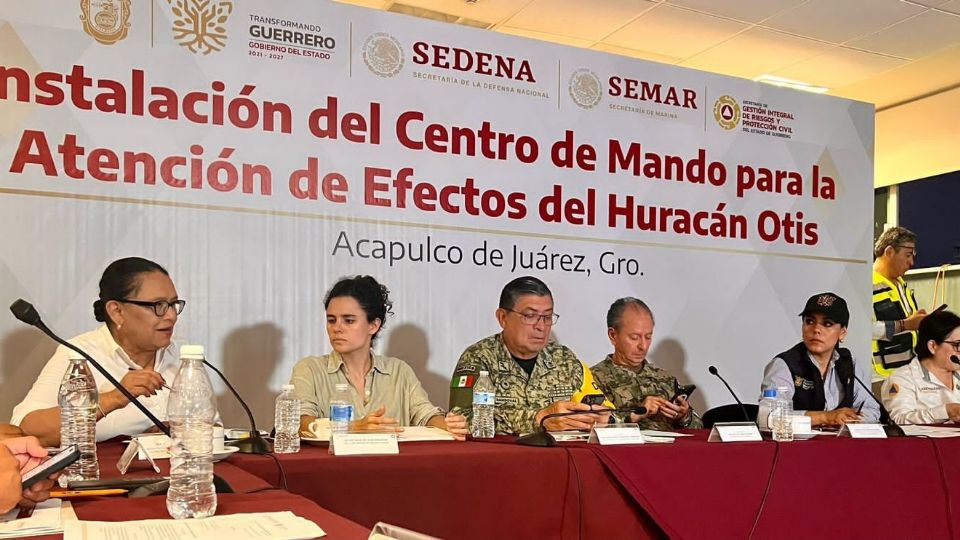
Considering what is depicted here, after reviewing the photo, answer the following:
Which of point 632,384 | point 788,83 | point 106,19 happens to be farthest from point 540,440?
point 788,83

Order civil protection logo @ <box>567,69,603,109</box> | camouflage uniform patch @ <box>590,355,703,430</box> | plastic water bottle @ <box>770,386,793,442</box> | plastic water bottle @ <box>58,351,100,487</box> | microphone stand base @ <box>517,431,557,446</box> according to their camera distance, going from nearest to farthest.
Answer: plastic water bottle @ <box>58,351,100,487</box> < microphone stand base @ <box>517,431,557,446</box> < plastic water bottle @ <box>770,386,793,442</box> < camouflage uniform patch @ <box>590,355,703,430</box> < civil protection logo @ <box>567,69,603,109</box>

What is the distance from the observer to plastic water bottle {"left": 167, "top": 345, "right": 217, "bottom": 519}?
3.55 feet

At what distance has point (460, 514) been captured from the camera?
1.81 m

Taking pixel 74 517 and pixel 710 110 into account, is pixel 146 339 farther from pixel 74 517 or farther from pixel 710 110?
pixel 710 110

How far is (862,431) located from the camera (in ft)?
8.09

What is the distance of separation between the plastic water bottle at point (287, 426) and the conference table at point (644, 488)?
55 millimetres

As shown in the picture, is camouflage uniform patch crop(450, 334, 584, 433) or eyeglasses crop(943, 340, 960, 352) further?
eyeglasses crop(943, 340, 960, 352)

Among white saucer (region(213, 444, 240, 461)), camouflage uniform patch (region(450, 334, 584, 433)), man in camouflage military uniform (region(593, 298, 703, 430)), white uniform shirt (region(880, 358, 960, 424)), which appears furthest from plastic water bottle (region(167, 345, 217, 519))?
white uniform shirt (region(880, 358, 960, 424))

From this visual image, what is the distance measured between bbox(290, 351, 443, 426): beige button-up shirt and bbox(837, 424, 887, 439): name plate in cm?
126

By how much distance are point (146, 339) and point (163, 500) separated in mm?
1588

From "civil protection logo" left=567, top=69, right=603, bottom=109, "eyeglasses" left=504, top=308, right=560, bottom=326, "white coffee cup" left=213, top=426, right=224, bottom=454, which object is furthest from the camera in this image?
"civil protection logo" left=567, top=69, right=603, bottom=109

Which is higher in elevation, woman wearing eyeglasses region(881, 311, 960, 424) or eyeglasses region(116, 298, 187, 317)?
eyeglasses region(116, 298, 187, 317)

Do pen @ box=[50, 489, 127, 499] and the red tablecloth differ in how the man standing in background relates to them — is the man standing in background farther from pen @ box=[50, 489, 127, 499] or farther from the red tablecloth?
pen @ box=[50, 489, 127, 499]

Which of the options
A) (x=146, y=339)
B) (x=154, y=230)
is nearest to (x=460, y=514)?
(x=146, y=339)
